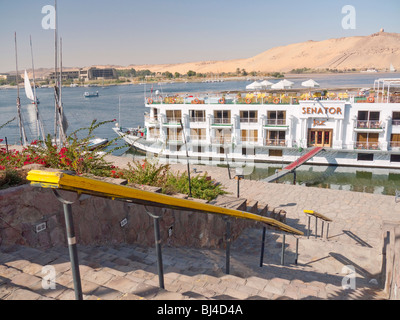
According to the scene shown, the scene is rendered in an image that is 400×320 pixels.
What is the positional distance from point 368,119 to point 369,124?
1.63 feet

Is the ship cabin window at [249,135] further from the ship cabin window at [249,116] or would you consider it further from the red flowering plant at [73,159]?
the red flowering plant at [73,159]

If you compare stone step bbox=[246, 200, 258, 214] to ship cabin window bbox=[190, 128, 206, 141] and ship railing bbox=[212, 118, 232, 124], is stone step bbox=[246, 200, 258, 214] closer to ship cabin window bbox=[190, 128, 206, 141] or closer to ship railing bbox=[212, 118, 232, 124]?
ship railing bbox=[212, 118, 232, 124]

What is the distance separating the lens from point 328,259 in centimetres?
982

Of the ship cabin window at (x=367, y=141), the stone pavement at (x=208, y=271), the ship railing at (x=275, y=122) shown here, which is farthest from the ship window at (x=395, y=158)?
the stone pavement at (x=208, y=271)

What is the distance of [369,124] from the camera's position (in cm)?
3067

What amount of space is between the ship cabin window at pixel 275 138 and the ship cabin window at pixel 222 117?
168 inches

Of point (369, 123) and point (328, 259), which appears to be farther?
point (369, 123)

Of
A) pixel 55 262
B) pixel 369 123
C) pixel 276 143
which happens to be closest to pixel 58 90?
pixel 55 262

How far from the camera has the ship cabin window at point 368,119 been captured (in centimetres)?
3058

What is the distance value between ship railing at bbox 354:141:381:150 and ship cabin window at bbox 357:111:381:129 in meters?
1.54

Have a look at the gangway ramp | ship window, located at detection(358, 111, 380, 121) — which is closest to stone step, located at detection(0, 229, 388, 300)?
the gangway ramp

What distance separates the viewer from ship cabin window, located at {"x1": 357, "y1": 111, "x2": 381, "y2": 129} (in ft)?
100
